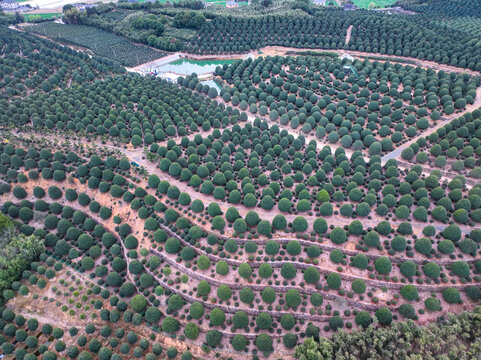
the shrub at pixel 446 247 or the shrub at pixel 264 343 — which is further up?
the shrub at pixel 446 247

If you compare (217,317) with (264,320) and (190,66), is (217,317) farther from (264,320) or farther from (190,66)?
(190,66)

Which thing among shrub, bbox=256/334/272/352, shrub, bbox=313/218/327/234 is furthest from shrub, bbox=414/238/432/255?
shrub, bbox=256/334/272/352

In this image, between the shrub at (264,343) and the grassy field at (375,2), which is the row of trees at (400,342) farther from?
the grassy field at (375,2)

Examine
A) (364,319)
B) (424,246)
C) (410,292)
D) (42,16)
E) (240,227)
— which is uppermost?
(42,16)

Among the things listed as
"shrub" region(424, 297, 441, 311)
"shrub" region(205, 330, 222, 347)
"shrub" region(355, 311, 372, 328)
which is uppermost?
"shrub" region(424, 297, 441, 311)

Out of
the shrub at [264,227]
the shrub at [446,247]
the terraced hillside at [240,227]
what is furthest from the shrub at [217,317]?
the shrub at [446,247]

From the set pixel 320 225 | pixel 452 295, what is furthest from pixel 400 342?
pixel 320 225

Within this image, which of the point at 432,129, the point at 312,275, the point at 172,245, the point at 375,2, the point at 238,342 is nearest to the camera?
the point at 238,342

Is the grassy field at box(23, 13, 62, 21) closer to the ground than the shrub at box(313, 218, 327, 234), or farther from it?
farther from it

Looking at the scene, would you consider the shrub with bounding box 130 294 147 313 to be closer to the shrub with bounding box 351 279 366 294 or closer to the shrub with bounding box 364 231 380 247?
the shrub with bounding box 351 279 366 294
